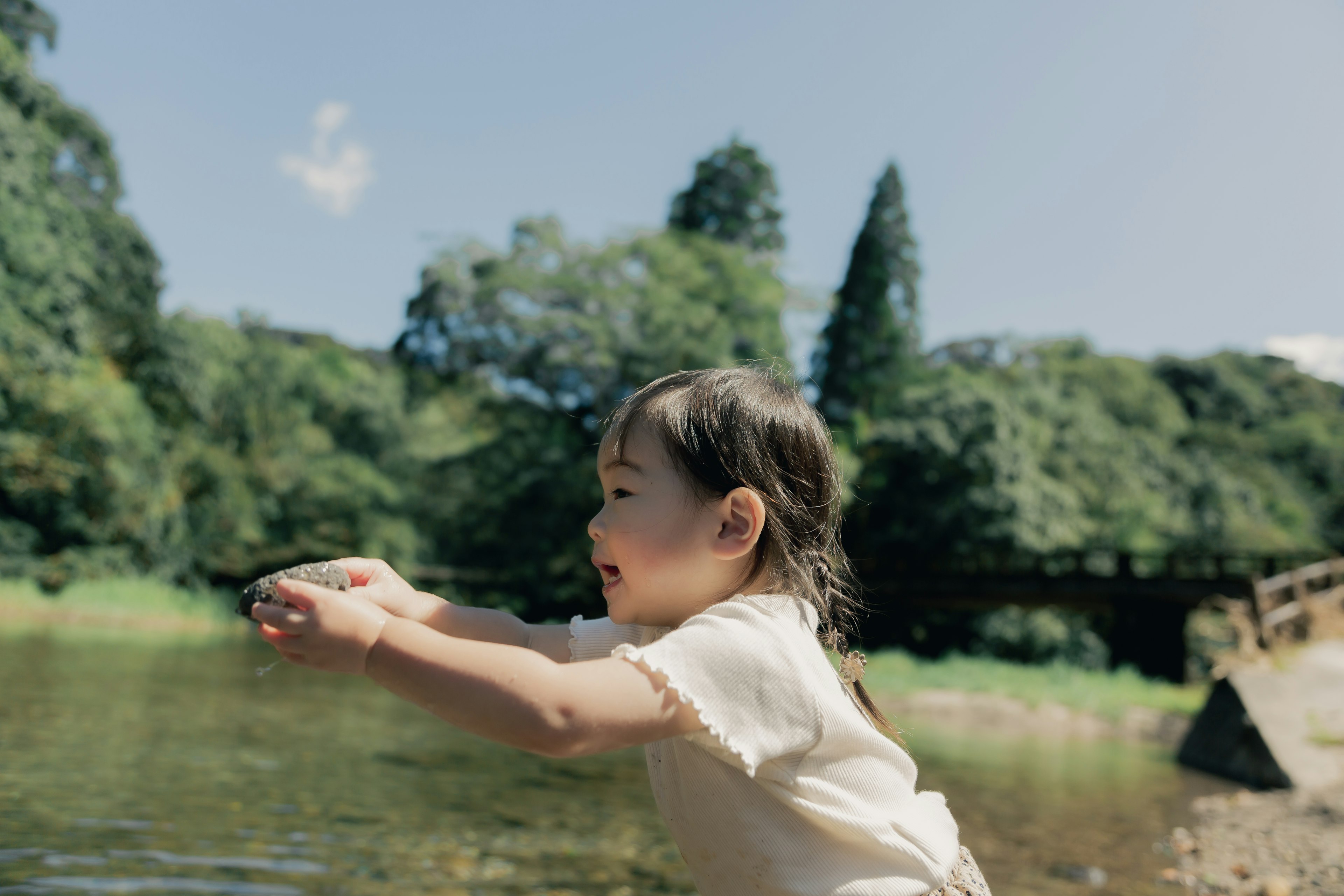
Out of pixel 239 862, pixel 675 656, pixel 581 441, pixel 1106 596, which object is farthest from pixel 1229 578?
pixel 675 656

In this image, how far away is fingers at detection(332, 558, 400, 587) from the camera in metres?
1.82

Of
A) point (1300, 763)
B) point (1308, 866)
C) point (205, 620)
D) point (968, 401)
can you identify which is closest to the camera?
point (1308, 866)

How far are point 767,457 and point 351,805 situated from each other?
423 cm

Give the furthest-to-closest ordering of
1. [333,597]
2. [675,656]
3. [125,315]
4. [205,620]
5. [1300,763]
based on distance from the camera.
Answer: [125,315], [205,620], [1300,763], [675,656], [333,597]

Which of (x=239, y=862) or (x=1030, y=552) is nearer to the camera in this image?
(x=239, y=862)

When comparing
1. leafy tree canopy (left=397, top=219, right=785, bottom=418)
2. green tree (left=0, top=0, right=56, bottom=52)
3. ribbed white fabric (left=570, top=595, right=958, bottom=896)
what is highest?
green tree (left=0, top=0, right=56, bottom=52)

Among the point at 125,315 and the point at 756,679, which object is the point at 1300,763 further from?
the point at 125,315

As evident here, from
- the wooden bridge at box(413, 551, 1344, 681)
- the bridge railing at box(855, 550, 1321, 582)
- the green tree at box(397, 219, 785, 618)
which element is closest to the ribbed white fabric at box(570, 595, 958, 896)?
the wooden bridge at box(413, 551, 1344, 681)

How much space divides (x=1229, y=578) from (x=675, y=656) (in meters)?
20.1

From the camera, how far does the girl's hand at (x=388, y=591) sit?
1.82 m

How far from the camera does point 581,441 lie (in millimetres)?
25000

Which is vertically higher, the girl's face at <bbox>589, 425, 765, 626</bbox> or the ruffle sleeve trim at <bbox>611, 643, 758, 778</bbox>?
the girl's face at <bbox>589, 425, 765, 626</bbox>

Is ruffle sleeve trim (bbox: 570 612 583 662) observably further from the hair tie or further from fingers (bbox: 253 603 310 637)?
A: fingers (bbox: 253 603 310 637)

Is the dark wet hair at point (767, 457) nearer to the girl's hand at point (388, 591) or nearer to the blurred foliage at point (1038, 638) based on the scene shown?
the girl's hand at point (388, 591)
